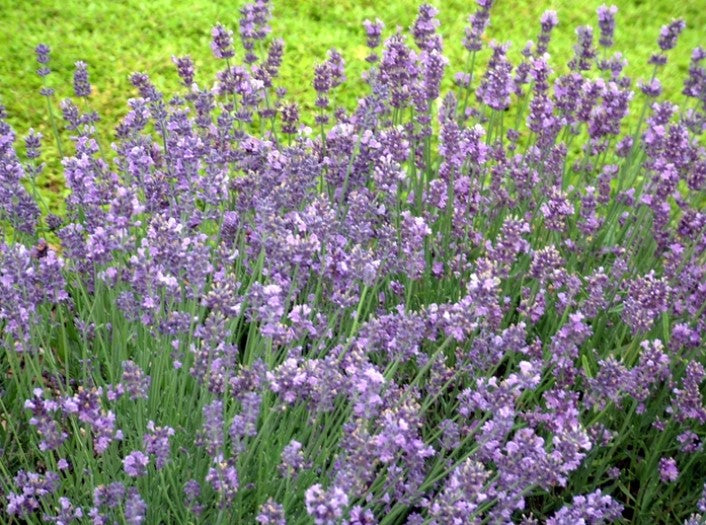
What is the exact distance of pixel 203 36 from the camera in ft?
20.5

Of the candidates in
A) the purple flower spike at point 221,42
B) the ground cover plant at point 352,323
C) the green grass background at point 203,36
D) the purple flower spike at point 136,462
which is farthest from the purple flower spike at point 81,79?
the green grass background at point 203,36

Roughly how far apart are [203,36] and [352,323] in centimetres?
406

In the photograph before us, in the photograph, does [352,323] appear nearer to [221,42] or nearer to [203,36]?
[221,42]

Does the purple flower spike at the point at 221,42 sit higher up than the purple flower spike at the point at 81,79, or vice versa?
the purple flower spike at the point at 221,42

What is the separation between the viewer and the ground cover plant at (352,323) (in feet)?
6.53

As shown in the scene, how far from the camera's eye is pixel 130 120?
2.71 metres

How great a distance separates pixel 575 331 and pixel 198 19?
186 inches

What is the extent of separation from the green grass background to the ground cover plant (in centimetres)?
243

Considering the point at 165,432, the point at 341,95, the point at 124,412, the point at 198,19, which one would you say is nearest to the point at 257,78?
the point at 124,412

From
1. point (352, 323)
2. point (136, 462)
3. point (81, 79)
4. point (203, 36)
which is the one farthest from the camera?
point (203, 36)

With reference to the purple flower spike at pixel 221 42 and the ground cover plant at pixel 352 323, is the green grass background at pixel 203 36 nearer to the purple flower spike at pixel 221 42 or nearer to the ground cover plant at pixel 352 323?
the purple flower spike at pixel 221 42

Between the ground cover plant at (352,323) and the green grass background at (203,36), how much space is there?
2425 mm

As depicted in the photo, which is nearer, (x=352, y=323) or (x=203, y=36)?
(x=352, y=323)

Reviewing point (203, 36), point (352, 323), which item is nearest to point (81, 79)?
point (352, 323)
